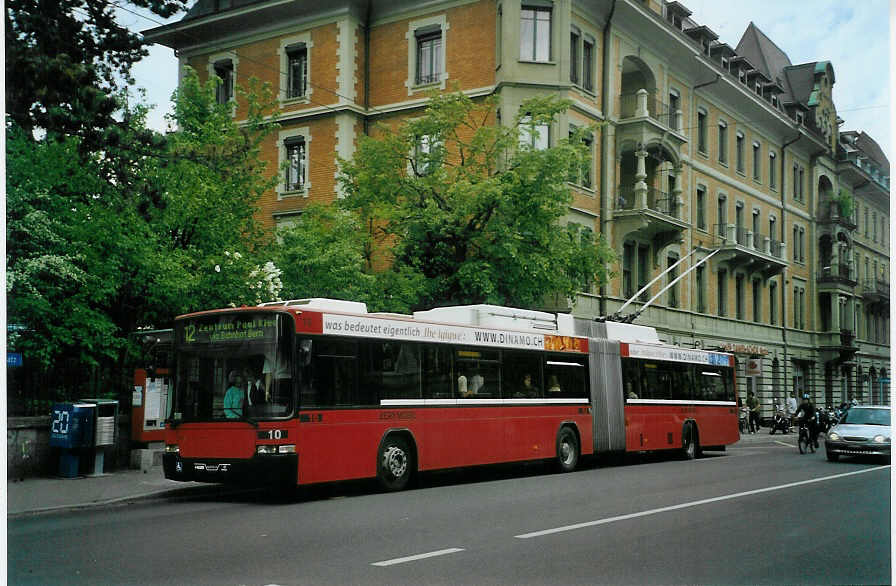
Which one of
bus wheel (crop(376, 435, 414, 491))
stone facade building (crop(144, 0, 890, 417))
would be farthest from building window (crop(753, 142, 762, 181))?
bus wheel (crop(376, 435, 414, 491))

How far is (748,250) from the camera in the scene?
3809 cm

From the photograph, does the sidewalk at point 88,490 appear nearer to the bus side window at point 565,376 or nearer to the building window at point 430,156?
the bus side window at point 565,376

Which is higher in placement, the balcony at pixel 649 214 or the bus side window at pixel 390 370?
the balcony at pixel 649 214

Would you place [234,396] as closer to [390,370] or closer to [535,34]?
[390,370]

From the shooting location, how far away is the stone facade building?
30734 millimetres

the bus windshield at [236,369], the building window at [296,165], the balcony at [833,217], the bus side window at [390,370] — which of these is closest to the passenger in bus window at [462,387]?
the bus side window at [390,370]

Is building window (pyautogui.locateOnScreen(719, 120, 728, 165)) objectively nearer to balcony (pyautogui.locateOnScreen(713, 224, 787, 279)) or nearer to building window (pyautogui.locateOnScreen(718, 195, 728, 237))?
building window (pyautogui.locateOnScreen(718, 195, 728, 237))

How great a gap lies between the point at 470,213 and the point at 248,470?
38.3 ft

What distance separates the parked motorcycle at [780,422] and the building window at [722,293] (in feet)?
17.1

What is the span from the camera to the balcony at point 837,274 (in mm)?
18031

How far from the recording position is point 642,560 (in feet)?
29.1

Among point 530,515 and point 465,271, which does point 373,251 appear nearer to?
point 465,271

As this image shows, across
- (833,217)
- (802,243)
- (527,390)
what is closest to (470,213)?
(527,390)

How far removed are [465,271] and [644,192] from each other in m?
11.7
